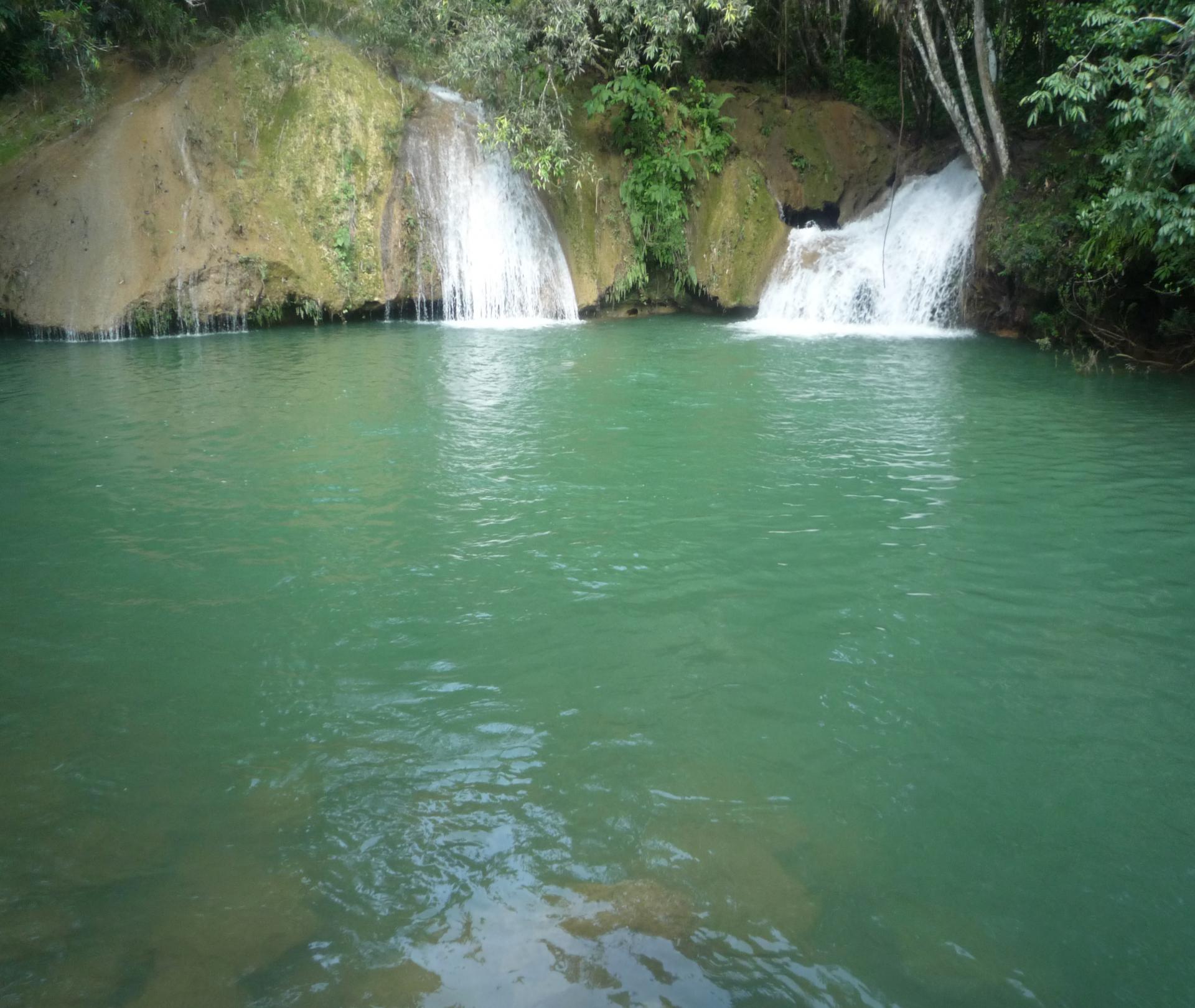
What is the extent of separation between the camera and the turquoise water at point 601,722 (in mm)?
3039

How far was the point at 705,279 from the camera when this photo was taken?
1833cm

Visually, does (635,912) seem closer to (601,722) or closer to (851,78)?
(601,722)

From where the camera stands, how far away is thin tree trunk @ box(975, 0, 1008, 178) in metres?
13.7

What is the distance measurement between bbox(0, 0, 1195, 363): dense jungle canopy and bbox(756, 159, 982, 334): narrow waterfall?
79 cm

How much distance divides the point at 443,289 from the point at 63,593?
42.7 ft

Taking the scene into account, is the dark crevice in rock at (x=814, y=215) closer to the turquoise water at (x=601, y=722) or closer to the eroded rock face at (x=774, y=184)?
the eroded rock face at (x=774, y=184)

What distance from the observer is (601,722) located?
425 cm

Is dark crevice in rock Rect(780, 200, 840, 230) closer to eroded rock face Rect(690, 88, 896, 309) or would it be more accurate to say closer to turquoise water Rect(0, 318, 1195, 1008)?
eroded rock face Rect(690, 88, 896, 309)

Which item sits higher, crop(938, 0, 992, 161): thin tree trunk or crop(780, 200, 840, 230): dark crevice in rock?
crop(938, 0, 992, 161): thin tree trunk

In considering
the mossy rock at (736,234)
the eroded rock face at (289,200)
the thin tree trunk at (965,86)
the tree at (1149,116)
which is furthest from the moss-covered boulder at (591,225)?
the tree at (1149,116)

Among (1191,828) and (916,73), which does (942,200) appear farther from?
(1191,828)

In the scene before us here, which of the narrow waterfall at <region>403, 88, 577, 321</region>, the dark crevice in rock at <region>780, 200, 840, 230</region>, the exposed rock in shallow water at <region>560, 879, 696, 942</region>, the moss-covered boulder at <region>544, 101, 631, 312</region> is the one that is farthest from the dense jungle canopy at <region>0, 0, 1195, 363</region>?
the exposed rock in shallow water at <region>560, 879, 696, 942</region>

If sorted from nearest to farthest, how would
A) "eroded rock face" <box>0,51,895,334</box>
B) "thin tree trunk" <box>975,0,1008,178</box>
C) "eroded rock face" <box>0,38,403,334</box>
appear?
"thin tree trunk" <box>975,0,1008,178</box> → "eroded rock face" <box>0,38,403,334</box> → "eroded rock face" <box>0,51,895,334</box>

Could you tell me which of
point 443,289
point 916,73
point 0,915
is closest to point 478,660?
point 0,915
